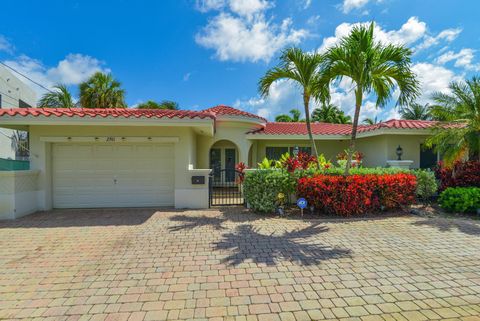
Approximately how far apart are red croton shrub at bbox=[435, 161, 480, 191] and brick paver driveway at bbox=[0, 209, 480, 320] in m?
3.52

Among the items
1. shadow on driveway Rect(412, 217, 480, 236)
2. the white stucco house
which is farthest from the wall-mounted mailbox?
shadow on driveway Rect(412, 217, 480, 236)

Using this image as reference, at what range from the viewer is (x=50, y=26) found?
12.0m

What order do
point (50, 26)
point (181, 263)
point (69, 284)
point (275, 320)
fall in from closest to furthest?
point (275, 320) < point (69, 284) < point (181, 263) < point (50, 26)

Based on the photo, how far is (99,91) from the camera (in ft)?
53.6

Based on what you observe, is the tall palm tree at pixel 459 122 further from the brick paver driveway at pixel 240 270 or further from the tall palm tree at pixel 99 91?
the tall palm tree at pixel 99 91

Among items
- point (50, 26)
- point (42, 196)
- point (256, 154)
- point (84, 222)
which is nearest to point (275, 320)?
point (84, 222)

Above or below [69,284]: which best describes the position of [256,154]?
above

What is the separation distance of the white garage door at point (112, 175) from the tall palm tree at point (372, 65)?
6801 mm

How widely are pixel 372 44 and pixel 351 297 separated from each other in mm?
7120

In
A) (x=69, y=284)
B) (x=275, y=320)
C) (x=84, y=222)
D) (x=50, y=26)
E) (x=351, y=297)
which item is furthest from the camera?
(x=50, y=26)

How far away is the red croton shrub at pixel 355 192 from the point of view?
24.4ft

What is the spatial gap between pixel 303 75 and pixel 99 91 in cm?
1473

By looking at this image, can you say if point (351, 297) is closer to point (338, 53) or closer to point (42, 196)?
point (338, 53)

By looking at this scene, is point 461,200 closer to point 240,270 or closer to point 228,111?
point 240,270
